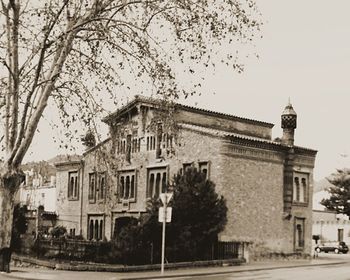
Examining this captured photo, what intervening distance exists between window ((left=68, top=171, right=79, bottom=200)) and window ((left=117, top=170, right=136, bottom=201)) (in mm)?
6923

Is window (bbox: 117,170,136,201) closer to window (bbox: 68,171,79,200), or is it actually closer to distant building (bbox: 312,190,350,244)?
window (bbox: 68,171,79,200)

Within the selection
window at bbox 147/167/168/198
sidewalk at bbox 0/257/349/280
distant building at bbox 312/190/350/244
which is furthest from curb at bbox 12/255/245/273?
distant building at bbox 312/190/350/244

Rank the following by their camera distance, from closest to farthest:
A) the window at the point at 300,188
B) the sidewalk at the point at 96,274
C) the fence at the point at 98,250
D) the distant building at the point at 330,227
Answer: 1. the sidewalk at the point at 96,274
2. the fence at the point at 98,250
3. the window at the point at 300,188
4. the distant building at the point at 330,227

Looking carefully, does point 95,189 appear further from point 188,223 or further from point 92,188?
point 188,223

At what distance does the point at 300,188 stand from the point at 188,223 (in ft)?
39.0

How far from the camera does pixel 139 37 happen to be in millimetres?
18656

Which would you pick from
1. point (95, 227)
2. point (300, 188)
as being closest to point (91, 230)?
point (95, 227)

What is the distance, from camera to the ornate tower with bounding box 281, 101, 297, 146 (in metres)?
42.3

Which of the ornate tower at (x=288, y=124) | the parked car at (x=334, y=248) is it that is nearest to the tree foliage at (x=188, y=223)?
the ornate tower at (x=288, y=124)

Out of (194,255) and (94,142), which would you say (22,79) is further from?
(194,255)

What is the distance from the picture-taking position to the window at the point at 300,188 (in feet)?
141

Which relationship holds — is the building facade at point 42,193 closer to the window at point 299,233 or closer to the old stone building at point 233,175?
the old stone building at point 233,175

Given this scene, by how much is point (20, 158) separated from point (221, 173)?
762 inches

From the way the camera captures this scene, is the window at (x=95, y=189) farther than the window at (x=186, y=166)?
Yes
